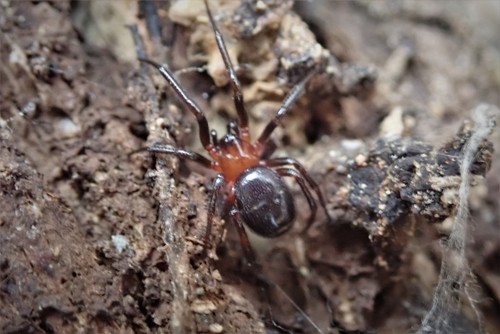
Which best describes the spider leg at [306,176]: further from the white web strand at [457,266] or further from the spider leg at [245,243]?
the white web strand at [457,266]

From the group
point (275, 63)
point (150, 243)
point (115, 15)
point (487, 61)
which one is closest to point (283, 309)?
point (150, 243)

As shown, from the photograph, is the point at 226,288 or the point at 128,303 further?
the point at 226,288

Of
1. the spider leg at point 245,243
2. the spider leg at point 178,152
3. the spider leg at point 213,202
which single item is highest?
the spider leg at point 178,152

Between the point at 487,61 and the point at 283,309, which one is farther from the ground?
the point at 487,61

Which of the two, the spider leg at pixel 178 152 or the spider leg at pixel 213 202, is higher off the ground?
the spider leg at pixel 178 152

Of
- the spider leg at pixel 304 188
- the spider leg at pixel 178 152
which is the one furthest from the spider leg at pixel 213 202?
the spider leg at pixel 304 188

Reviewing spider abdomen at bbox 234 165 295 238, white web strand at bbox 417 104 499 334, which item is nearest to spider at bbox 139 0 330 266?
spider abdomen at bbox 234 165 295 238

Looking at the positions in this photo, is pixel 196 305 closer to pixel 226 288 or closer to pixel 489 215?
pixel 226 288

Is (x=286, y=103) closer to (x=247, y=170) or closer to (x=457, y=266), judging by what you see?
(x=247, y=170)
